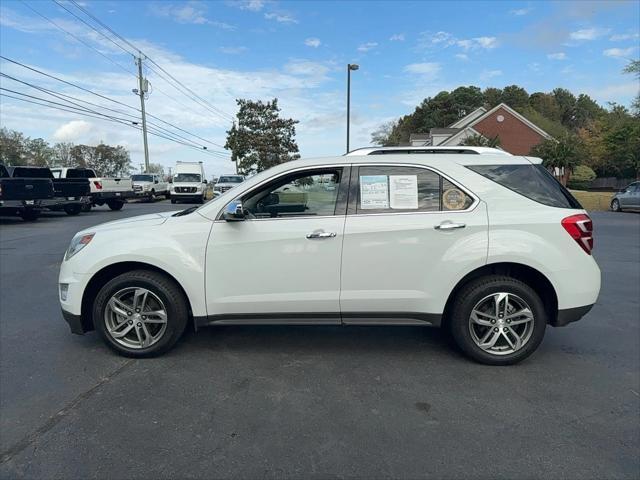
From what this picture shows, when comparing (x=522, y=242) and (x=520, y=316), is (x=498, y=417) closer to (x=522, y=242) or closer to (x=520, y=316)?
(x=520, y=316)

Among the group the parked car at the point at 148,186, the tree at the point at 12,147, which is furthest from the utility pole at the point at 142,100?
the tree at the point at 12,147

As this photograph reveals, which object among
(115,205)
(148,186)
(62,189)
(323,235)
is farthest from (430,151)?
(148,186)

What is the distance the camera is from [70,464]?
8.36 feet

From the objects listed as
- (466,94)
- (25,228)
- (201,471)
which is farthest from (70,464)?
(466,94)

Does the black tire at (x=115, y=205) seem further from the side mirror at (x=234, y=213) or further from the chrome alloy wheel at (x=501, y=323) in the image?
the chrome alloy wheel at (x=501, y=323)

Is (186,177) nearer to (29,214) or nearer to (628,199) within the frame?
(29,214)

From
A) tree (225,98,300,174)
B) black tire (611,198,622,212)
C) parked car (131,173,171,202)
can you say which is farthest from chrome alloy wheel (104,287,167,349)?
tree (225,98,300,174)

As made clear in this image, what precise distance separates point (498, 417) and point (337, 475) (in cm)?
130

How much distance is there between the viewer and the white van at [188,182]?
27.8 metres

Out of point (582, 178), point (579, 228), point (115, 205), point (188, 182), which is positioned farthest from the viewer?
point (582, 178)

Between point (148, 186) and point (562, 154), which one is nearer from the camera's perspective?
point (148, 186)

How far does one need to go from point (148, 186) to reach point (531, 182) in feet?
99.5

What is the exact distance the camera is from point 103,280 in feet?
13.2

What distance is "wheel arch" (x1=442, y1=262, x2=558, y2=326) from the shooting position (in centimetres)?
379
